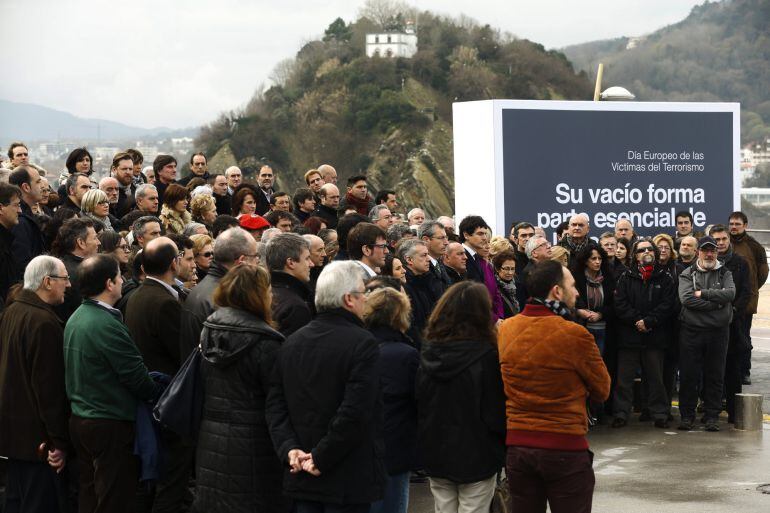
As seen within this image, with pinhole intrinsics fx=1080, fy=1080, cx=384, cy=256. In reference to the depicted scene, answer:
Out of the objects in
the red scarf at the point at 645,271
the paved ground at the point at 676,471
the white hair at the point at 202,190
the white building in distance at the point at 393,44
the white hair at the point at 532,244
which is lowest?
the paved ground at the point at 676,471

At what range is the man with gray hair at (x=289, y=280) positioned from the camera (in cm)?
627

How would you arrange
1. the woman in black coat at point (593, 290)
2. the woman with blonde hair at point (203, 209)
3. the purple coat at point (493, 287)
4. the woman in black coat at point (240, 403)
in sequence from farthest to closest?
the woman in black coat at point (593, 290) < the woman with blonde hair at point (203, 209) < the purple coat at point (493, 287) < the woman in black coat at point (240, 403)

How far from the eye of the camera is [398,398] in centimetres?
603

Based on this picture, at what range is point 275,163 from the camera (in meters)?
128

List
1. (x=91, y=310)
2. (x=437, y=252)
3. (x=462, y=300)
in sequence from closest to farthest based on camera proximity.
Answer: (x=462, y=300)
(x=91, y=310)
(x=437, y=252)

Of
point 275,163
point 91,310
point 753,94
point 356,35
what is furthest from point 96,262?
point 753,94

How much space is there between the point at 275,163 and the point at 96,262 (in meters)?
123

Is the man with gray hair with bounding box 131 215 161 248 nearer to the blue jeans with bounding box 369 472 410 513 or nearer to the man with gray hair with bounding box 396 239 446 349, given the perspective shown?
the man with gray hair with bounding box 396 239 446 349

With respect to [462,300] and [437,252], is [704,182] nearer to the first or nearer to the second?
[437,252]

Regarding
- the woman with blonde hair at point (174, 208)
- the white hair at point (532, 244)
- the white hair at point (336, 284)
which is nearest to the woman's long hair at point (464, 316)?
the white hair at point (336, 284)

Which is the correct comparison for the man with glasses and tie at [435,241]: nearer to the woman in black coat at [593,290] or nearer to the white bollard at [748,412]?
the woman in black coat at [593,290]

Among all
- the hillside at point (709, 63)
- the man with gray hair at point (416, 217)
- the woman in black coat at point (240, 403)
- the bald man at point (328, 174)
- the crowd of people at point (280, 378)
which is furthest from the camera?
the hillside at point (709, 63)

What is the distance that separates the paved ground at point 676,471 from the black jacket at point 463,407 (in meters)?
2.35

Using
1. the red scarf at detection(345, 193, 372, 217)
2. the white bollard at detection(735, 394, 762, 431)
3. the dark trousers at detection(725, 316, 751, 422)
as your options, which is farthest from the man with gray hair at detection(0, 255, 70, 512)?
the dark trousers at detection(725, 316, 751, 422)
